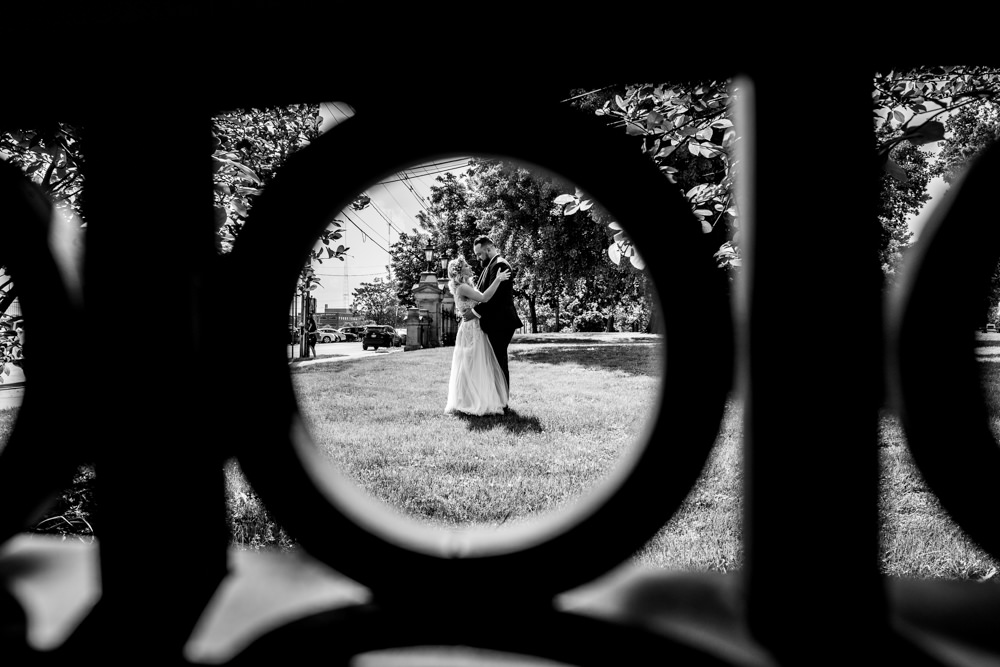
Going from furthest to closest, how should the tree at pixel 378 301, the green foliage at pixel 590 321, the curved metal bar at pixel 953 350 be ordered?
the tree at pixel 378 301 → the green foliage at pixel 590 321 → the curved metal bar at pixel 953 350

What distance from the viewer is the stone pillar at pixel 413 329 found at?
21498 mm

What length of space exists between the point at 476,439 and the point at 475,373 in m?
1.39

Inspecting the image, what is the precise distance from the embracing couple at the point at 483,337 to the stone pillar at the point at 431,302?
15260 millimetres

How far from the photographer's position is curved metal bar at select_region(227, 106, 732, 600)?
3.88ft

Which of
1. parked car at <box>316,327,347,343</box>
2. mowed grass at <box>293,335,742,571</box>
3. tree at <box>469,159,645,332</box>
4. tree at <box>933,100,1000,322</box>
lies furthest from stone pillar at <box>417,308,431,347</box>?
parked car at <box>316,327,347,343</box>

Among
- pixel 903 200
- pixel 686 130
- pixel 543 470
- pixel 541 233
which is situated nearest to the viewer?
pixel 686 130

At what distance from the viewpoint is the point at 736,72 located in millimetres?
1230

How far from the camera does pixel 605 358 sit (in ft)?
→ 44.2

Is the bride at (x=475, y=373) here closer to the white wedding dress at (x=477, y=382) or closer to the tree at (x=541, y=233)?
the white wedding dress at (x=477, y=382)

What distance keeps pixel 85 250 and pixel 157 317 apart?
0.77 feet

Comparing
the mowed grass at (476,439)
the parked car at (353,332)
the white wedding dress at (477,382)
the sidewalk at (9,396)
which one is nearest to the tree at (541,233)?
the mowed grass at (476,439)

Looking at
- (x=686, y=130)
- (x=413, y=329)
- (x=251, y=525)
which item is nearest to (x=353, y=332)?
(x=413, y=329)

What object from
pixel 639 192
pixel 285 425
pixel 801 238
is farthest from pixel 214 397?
pixel 801 238

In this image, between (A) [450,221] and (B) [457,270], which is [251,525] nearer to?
(B) [457,270]
